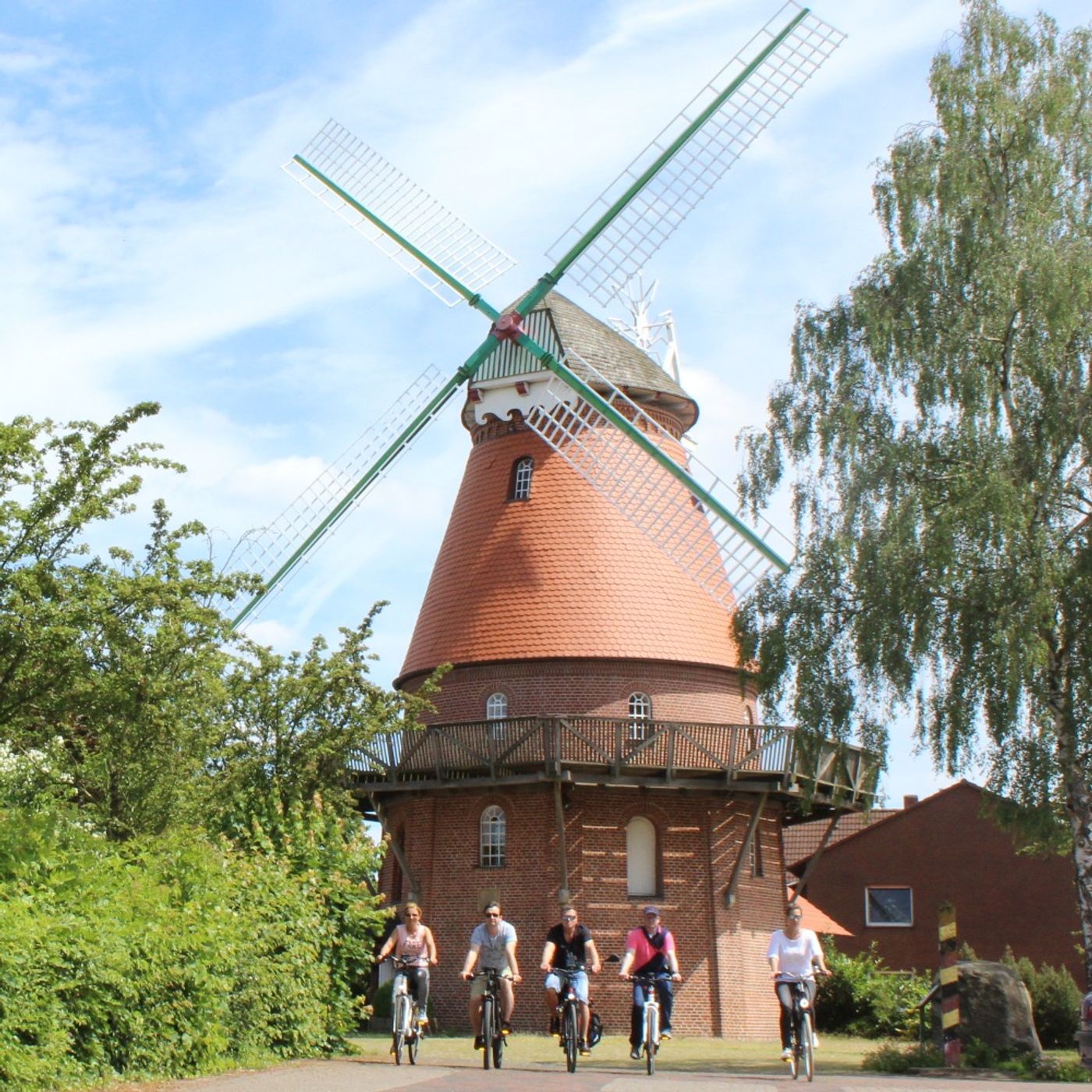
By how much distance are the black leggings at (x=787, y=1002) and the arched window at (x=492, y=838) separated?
11560 millimetres

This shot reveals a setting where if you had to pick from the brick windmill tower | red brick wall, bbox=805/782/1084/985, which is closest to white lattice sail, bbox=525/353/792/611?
the brick windmill tower

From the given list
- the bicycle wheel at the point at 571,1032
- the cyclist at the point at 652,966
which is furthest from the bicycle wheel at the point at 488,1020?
the cyclist at the point at 652,966

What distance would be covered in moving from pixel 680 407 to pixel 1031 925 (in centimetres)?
1570

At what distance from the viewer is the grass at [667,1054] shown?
15.1 meters

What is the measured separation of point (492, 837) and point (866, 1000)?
6.92 m

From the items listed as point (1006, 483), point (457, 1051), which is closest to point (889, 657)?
point (1006, 483)

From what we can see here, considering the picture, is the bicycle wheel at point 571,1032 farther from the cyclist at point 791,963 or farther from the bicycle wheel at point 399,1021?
the cyclist at point 791,963

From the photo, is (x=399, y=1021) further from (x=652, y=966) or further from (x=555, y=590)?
(x=555, y=590)

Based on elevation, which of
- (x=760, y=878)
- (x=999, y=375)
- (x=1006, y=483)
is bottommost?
(x=760, y=878)

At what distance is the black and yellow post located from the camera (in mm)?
15078

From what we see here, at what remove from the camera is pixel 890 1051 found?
15.7 metres

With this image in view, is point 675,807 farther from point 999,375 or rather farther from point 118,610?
point 118,610

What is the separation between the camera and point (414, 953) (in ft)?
43.6

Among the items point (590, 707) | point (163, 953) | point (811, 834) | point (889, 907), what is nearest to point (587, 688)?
point (590, 707)
